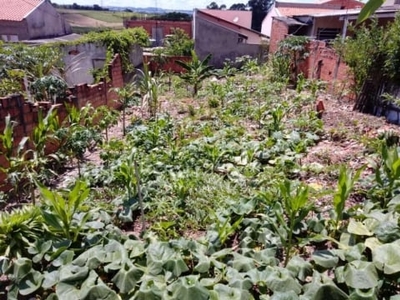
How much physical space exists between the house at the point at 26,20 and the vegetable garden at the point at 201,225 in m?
17.9

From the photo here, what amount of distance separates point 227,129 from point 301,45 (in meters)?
6.21

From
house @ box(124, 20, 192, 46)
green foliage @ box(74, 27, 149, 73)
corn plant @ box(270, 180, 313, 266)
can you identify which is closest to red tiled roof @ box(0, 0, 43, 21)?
house @ box(124, 20, 192, 46)

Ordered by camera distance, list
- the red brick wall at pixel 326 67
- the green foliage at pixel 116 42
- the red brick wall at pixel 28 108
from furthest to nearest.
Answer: the green foliage at pixel 116 42 < the red brick wall at pixel 326 67 < the red brick wall at pixel 28 108

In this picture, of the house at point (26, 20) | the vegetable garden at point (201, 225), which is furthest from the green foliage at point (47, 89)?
the house at point (26, 20)

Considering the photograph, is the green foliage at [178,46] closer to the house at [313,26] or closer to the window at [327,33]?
the house at [313,26]

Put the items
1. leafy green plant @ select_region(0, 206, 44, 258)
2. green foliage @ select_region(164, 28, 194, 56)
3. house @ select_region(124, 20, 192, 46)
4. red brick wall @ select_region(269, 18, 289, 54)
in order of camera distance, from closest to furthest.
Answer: leafy green plant @ select_region(0, 206, 44, 258)
red brick wall @ select_region(269, 18, 289, 54)
green foliage @ select_region(164, 28, 194, 56)
house @ select_region(124, 20, 192, 46)

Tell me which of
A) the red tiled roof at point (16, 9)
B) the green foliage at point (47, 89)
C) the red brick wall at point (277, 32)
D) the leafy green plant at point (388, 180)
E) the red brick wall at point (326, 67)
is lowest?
the leafy green plant at point (388, 180)

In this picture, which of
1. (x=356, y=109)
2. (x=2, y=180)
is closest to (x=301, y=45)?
(x=356, y=109)

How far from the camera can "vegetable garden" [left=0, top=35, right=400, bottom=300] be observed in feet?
7.12

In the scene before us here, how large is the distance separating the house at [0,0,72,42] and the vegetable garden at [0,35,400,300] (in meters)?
17.9

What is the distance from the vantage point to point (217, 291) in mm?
2096

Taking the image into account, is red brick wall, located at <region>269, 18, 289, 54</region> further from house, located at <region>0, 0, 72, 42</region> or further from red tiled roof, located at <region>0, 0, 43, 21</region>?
red tiled roof, located at <region>0, 0, 43, 21</region>

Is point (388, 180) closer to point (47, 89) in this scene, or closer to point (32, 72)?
point (47, 89)

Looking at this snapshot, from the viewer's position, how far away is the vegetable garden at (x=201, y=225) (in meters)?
2.17
